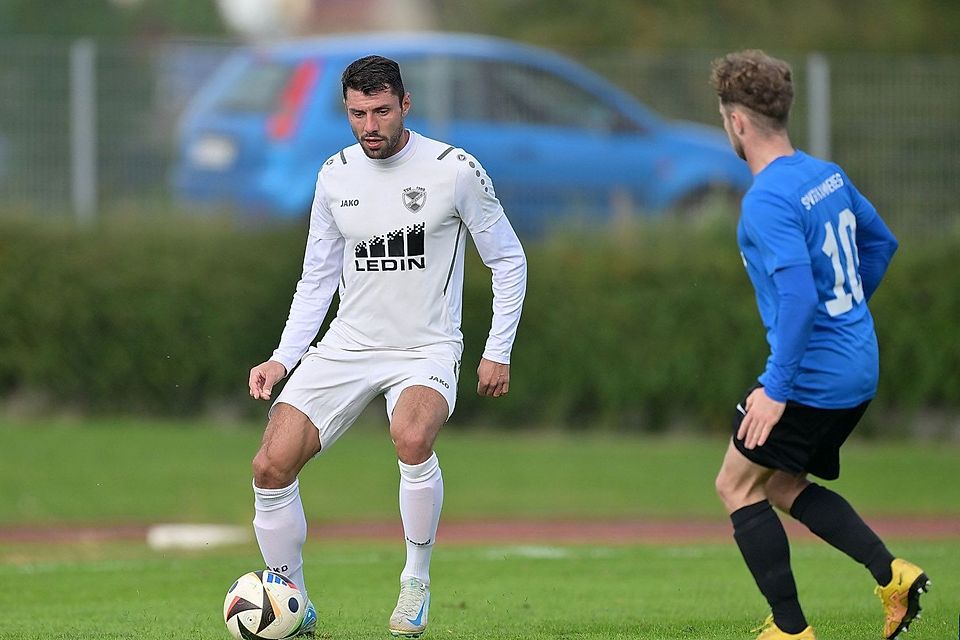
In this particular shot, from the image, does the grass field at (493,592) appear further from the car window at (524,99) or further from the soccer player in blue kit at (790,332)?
the car window at (524,99)

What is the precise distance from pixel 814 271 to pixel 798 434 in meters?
0.61

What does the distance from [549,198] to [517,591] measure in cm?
950

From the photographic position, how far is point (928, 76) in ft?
60.2

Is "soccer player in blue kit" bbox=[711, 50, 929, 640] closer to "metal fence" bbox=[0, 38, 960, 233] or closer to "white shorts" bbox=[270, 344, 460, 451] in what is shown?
"white shorts" bbox=[270, 344, 460, 451]

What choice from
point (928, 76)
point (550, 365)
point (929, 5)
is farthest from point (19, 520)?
point (929, 5)

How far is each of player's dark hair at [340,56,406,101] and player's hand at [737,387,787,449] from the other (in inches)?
77.4

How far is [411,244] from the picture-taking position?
6.66m

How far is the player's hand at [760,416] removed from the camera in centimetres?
565

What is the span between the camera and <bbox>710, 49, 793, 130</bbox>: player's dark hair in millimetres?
5715

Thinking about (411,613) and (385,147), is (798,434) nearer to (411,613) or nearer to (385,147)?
(411,613)

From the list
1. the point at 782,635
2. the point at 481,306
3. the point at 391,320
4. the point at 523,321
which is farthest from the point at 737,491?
the point at 523,321

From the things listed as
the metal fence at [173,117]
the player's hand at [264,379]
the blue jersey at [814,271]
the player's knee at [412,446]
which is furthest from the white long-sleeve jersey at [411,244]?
the metal fence at [173,117]

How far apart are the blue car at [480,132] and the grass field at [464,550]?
107 inches

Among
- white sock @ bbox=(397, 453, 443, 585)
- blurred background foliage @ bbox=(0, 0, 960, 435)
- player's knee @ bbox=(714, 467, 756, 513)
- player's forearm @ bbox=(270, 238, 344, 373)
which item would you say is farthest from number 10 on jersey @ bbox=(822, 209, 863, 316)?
blurred background foliage @ bbox=(0, 0, 960, 435)
